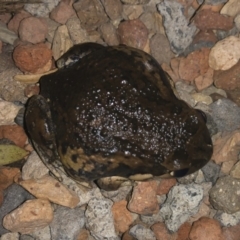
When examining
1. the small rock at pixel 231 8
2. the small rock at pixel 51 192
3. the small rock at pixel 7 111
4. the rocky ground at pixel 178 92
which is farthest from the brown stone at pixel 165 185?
the small rock at pixel 231 8

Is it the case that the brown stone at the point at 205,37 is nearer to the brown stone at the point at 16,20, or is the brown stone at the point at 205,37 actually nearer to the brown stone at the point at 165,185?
the brown stone at the point at 165,185

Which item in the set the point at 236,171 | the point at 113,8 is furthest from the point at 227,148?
the point at 113,8

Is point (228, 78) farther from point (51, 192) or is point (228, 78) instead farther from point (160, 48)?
point (51, 192)

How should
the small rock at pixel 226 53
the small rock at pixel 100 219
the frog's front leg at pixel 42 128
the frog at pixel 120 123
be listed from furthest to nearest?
the small rock at pixel 226 53 → the small rock at pixel 100 219 → the frog's front leg at pixel 42 128 → the frog at pixel 120 123

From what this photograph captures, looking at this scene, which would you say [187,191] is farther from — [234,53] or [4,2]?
[4,2]

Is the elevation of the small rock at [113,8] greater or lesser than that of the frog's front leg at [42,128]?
greater

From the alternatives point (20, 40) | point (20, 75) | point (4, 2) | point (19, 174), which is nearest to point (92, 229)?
point (19, 174)

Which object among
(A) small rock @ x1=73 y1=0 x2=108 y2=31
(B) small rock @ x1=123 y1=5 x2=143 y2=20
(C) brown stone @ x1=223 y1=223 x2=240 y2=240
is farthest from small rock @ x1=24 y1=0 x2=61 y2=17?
(C) brown stone @ x1=223 y1=223 x2=240 y2=240
